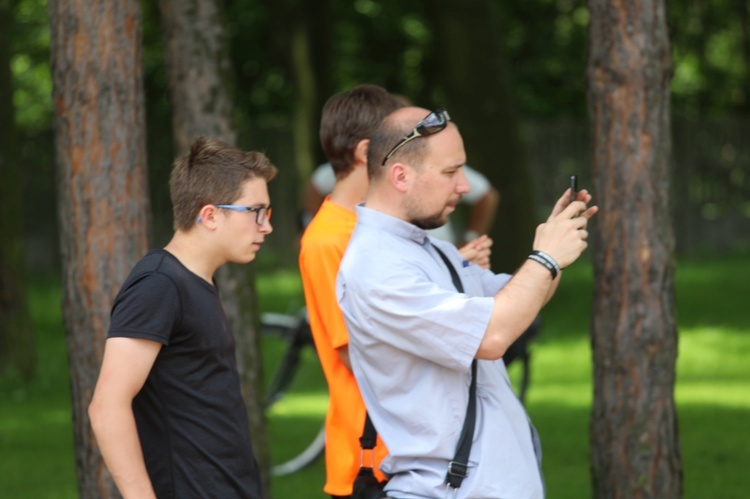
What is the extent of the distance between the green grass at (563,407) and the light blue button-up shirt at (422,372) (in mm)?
4130

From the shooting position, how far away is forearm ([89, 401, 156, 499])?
3590 millimetres

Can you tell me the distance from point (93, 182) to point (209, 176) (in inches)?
89.4

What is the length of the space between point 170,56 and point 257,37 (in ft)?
62.8

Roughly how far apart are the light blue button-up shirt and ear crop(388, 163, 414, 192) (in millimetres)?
88

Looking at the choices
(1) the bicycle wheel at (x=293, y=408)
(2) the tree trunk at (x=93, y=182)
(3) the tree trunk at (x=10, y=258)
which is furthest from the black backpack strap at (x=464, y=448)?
Result: (3) the tree trunk at (x=10, y=258)

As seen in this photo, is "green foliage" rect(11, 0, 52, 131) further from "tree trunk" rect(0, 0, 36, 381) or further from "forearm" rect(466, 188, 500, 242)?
"forearm" rect(466, 188, 500, 242)

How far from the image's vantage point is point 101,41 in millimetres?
6094

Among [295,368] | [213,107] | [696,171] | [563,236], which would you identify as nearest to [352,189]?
[563,236]

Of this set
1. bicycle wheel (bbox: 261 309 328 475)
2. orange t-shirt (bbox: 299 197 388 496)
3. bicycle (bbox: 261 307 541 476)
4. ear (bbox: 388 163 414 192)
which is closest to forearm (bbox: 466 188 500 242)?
bicycle (bbox: 261 307 541 476)

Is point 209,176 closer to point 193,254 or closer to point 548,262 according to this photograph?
point 193,254

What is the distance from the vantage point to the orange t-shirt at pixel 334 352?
4.21 meters

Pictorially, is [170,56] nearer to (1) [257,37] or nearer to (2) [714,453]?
(2) [714,453]

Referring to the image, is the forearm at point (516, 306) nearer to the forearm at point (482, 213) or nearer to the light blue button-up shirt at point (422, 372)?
the light blue button-up shirt at point (422, 372)

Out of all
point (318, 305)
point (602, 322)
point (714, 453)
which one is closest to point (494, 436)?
point (318, 305)
